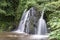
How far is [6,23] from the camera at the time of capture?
1603 cm

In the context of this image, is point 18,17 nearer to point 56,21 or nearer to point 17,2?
point 17,2

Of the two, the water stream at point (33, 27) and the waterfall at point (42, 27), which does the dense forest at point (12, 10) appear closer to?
the water stream at point (33, 27)

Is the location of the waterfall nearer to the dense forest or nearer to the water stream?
the water stream

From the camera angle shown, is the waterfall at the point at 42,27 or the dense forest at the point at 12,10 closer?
the waterfall at the point at 42,27

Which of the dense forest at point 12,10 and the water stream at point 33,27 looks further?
the dense forest at point 12,10

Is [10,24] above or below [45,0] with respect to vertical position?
below

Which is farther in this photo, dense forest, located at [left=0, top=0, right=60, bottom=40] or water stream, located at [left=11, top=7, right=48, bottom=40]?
dense forest, located at [left=0, top=0, right=60, bottom=40]

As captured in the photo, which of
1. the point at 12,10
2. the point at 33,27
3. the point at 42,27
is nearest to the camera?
the point at 42,27

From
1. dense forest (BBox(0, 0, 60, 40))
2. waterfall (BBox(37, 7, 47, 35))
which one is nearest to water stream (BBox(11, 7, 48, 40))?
waterfall (BBox(37, 7, 47, 35))

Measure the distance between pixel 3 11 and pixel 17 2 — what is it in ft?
6.54

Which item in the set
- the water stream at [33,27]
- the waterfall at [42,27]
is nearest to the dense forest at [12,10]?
the water stream at [33,27]

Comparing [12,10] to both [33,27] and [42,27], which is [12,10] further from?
[42,27]

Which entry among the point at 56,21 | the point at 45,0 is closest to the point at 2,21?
the point at 45,0

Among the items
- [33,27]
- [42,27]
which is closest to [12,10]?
[33,27]
